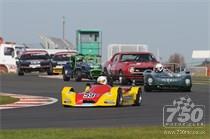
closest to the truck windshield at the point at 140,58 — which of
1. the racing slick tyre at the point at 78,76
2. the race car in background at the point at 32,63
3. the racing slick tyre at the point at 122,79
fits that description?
the racing slick tyre at the point at 122,79

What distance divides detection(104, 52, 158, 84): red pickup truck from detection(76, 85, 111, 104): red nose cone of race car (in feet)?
40.7

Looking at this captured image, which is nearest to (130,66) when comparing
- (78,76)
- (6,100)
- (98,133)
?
(78,76)

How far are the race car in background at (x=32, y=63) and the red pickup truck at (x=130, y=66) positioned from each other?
12214mm

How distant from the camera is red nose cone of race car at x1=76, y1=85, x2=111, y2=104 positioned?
1900 cm

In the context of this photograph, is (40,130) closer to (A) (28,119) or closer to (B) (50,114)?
(A) (28,119)

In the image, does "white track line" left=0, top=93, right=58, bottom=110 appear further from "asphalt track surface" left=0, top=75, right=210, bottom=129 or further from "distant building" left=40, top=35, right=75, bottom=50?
"distant building" left=40, top=35, right=75, bottom=50

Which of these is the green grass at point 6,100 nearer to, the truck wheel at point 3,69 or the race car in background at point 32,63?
the race car in background at point 32,63

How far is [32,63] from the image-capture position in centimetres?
4516

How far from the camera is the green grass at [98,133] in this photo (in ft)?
40.3

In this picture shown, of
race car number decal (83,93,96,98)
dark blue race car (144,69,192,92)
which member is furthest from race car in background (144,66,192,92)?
race car number decal (83,93,96,98)

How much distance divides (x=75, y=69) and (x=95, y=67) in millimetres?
1872

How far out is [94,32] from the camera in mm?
60094

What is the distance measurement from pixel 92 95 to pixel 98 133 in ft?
20.8

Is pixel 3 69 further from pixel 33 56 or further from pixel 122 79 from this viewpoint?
pixel 122 79
